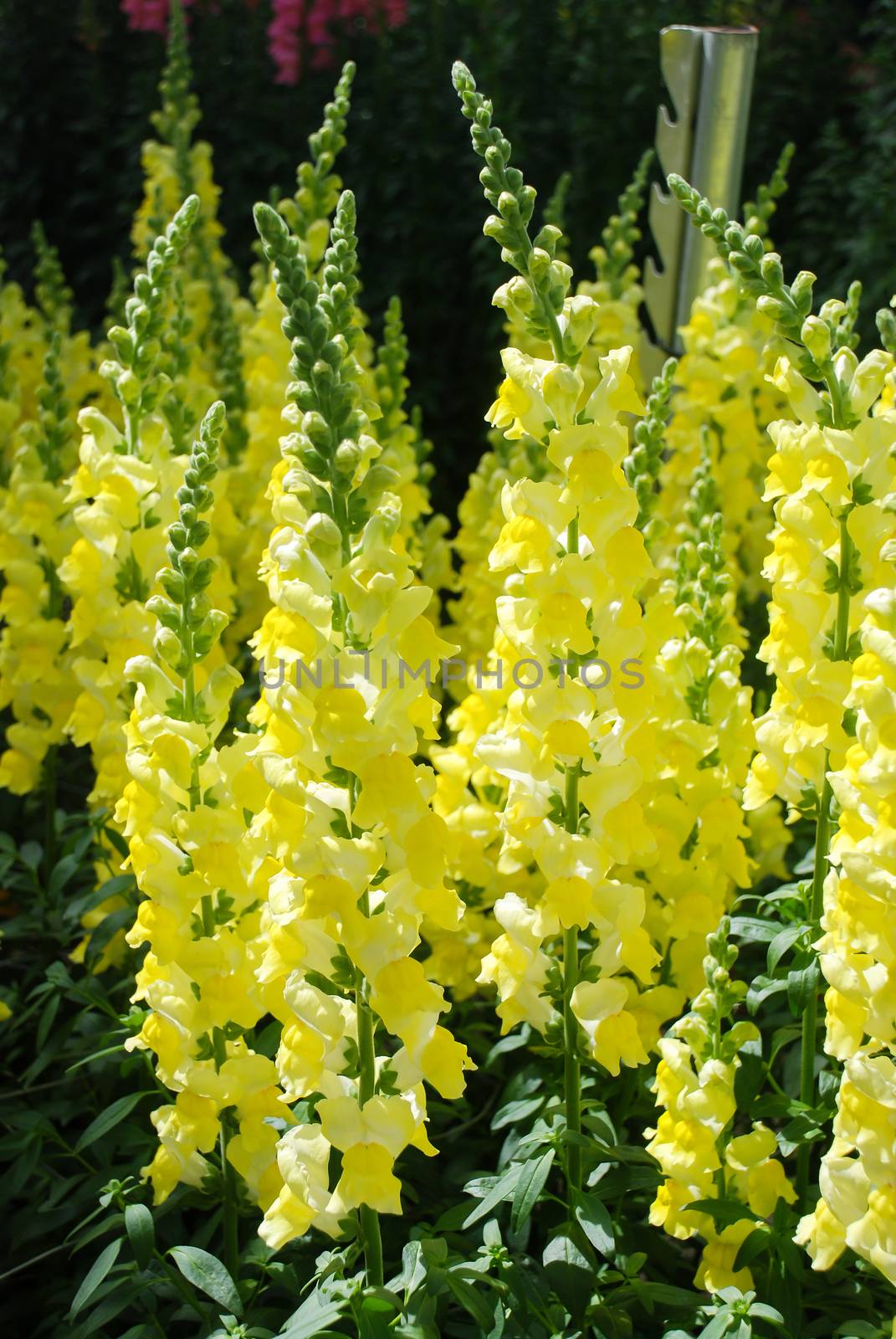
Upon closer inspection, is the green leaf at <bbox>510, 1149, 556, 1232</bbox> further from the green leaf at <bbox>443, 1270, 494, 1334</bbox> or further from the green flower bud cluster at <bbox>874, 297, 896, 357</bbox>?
the green flower bud cluster at <bbox>874, 297, 896, 357</bbox>

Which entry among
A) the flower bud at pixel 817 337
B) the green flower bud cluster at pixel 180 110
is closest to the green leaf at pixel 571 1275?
the flower bud at pixel 817 337

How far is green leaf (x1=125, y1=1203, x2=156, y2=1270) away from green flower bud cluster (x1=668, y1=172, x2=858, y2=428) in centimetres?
184

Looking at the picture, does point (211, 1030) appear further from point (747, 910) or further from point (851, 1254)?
point (747, 910)

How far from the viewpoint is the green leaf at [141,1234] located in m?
2.53

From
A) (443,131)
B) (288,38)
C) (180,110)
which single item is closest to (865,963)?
(180,110)

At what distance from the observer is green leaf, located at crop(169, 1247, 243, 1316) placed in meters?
2.45

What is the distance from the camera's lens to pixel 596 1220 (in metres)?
2.49

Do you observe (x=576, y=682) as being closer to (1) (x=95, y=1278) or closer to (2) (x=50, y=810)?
(1) (x=95, y=1278)

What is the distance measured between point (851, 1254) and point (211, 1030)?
48.3 inches

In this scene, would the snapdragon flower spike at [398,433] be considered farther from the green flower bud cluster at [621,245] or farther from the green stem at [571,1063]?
the green stem at [571,1063]

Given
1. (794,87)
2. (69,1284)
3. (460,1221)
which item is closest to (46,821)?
(69,1284)

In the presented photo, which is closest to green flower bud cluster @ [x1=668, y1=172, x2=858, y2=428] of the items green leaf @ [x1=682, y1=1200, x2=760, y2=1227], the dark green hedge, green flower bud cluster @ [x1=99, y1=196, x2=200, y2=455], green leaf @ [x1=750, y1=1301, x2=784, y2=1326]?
green flower bud cluster @ [x1=99, y1=196, x2=200, y2=455]

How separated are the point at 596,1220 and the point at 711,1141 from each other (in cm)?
24

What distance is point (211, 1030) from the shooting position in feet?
8.53
